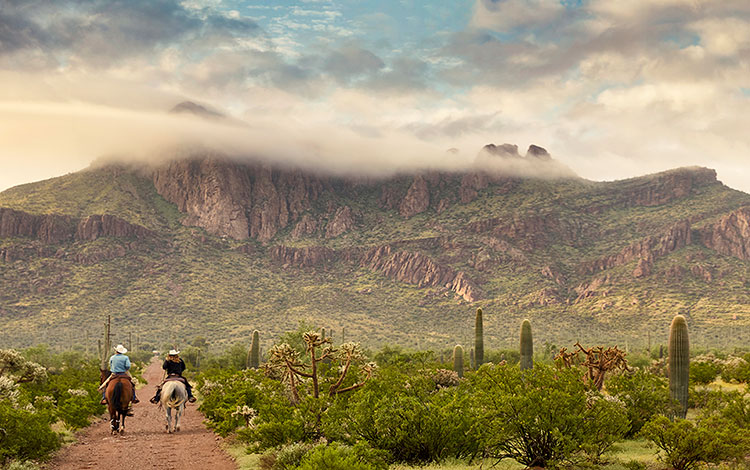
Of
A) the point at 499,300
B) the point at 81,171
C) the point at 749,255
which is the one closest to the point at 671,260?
the point at 749,255

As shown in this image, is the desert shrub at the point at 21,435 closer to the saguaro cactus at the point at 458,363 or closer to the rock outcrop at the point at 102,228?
the saguaro cactus at the point at 458,363

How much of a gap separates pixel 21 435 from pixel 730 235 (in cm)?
12791

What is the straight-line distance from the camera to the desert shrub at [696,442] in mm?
11242

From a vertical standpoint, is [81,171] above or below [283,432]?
above

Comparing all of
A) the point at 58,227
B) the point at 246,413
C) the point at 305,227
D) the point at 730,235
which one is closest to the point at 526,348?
the point at 246,413

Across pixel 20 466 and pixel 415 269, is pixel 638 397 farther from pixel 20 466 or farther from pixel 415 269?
pixel 415 269

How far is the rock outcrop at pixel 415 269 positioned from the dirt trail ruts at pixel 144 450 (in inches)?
4302

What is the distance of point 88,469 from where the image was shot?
42.6 ft

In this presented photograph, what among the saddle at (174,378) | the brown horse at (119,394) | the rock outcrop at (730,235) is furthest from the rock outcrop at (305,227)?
the brown horse at (119,394)

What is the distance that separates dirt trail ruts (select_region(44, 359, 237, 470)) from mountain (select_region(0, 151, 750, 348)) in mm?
68225

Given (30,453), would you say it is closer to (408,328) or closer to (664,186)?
(408,328)

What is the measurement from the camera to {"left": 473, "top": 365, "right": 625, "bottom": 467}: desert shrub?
11.4 m

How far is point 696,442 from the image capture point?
447 inches

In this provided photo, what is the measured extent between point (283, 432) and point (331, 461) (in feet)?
17.1
